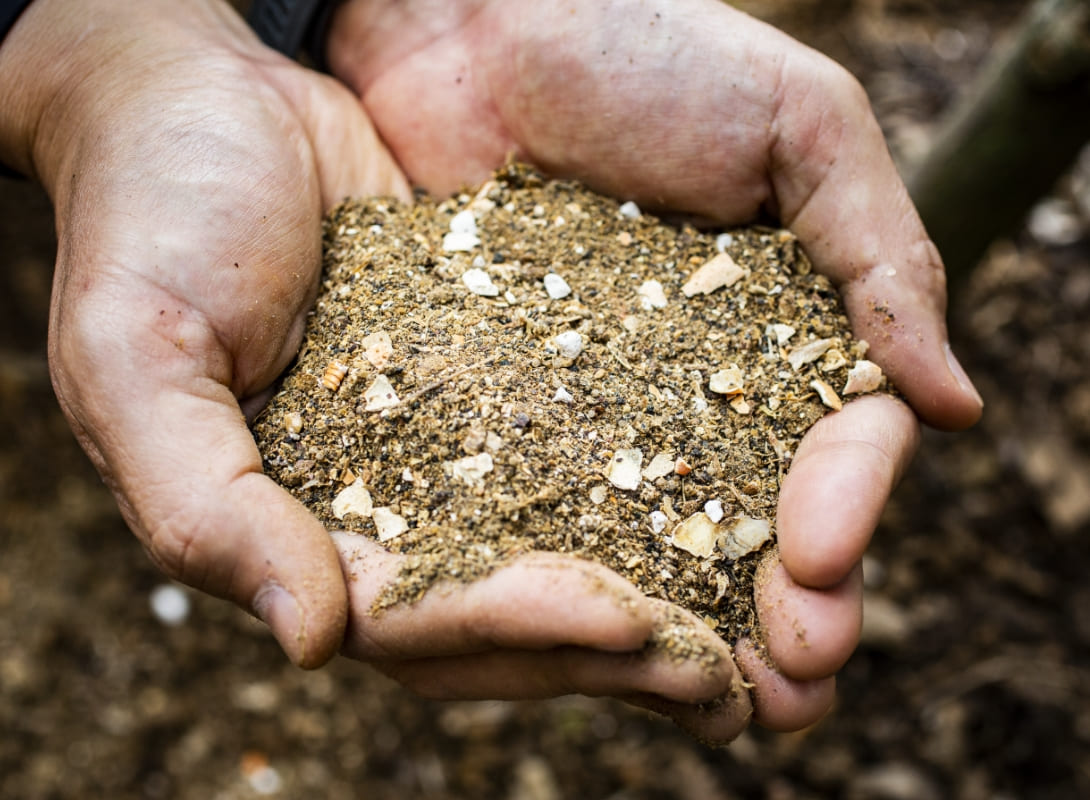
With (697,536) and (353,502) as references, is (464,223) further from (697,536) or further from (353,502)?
(697,536)

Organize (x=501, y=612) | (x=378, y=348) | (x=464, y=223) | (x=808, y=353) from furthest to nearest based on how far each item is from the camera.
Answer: (x=464, y=223) < (x=808, y=353) < (x=378, y=348) < (x=501, y=612)

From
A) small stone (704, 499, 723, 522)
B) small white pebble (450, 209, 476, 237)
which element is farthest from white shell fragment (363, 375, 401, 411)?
small stone (704, 499, 723, 522)

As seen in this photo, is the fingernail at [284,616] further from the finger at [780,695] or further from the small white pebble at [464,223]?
the small white pebble at [464,223]

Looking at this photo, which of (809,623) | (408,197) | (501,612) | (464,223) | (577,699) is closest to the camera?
(501,612)

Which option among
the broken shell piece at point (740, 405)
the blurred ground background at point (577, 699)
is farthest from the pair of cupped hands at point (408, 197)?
the blurred ground background at point (577, 699)

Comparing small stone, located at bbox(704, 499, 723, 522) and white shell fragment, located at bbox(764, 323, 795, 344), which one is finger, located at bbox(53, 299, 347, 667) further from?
white shell fragment, located at bbox(764, 323, 795, 344)

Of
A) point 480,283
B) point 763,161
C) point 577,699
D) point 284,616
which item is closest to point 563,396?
point 480,283

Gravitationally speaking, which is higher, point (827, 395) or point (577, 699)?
point (827, 395)
